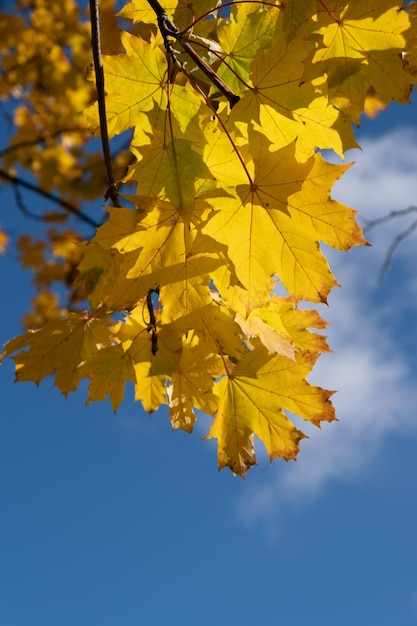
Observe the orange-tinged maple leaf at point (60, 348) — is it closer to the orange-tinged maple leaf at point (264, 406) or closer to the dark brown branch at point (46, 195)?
the orange-tinged maple leaf at point (264, 406)

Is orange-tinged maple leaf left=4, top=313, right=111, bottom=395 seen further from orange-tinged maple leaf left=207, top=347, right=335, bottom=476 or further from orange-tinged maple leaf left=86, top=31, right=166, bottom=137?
orange-tinged maple leaf left=86, top=31, right=166, bottom=137

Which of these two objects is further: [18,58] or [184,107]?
[18,58]

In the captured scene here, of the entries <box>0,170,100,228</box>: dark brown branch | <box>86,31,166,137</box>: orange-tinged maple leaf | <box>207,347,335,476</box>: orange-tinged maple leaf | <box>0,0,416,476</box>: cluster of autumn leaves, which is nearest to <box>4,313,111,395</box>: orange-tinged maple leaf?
<box>0,0,416,476</box>: cluster of autumn leaves

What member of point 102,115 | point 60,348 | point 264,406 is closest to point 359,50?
point 102,115

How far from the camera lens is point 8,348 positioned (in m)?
1.41

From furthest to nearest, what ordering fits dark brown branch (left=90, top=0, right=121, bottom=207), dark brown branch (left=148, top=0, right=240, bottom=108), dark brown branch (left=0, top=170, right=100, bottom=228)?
dark brown branch (left=0, top=170, right=100, bottom=228) < dark brown branch (left=90, top=0, right=121, bottom=207) < dark brown branch (left=148, top=0, right=240, bottom=108)

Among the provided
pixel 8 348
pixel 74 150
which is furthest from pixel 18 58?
pixel 8 348

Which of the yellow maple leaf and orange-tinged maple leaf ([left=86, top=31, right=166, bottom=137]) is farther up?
orange-tinged maple leaf ([left=86, top=31, right=166, bottom=137])

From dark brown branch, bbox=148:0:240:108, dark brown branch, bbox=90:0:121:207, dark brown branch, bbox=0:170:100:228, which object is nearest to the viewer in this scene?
dark brown branch, bbox=148:0:240:108

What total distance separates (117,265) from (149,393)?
16.6 inches

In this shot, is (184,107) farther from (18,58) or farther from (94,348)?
(18,58)

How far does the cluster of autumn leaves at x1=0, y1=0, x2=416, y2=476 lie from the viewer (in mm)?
1048

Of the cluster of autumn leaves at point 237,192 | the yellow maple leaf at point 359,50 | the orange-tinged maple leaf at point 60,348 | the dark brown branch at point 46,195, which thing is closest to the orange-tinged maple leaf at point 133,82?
the cluster of autumn leaves at point 237,192

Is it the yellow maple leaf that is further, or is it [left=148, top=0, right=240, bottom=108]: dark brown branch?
the yellow maple leaf
